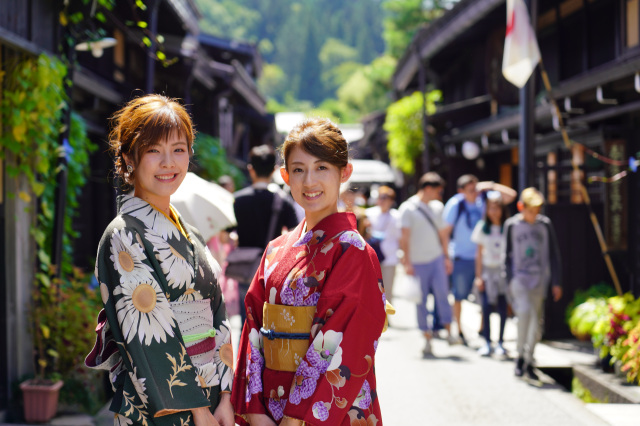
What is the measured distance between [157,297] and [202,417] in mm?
478

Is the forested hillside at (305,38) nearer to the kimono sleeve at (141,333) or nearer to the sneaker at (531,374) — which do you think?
the sneaker at (531,374)

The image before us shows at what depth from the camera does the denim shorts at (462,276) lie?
9562mm

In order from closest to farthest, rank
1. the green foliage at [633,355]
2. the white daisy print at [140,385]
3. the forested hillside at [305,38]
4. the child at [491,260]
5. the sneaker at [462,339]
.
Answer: the white daisy print at [140,385] < the green foliage at [633,355] < the child at [491,260] < the sneaker at [462,339] < the forested hillside at [305,38]

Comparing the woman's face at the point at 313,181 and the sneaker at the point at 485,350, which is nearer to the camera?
the woman's face at the point at 313,181

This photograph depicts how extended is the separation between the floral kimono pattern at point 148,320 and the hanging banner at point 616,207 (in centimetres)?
717

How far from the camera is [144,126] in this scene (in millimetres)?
2646

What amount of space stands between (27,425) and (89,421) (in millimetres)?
478

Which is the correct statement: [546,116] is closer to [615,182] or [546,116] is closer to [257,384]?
[615,182]

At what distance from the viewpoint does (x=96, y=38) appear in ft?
22.2

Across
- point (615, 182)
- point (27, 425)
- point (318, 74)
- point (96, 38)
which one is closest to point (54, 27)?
point (96, 38)

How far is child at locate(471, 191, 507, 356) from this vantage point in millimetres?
8789

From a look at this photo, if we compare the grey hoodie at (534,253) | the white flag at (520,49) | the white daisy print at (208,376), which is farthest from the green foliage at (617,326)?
the white daisy print at (208,376)

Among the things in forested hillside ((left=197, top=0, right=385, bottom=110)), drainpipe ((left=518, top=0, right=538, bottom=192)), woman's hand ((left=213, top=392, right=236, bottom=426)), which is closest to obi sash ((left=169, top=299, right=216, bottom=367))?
woman's hand ((left=213, top=392, right=236, bottom=426))

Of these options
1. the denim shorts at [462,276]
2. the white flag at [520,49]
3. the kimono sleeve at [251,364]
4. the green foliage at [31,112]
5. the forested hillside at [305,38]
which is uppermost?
the forested hillside at [305,38]
